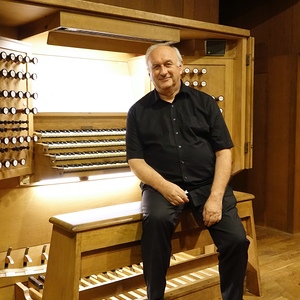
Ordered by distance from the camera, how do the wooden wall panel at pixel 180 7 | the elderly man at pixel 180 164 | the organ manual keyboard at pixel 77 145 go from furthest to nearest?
1. the wooden wall panel at pixel 180 7
2. the organ manual keyboard at pixel 77 145
3. the elderly man at pixel 180 164

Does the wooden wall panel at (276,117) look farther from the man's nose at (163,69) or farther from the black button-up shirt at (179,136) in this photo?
the man's nose at (163,69)

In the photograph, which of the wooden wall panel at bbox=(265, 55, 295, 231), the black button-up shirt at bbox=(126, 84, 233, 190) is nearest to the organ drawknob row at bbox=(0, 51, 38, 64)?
the black button-up shirt at bbox=(126, 84, 233, 190)

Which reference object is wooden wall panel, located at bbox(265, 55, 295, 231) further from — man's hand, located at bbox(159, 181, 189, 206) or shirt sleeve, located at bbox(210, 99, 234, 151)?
man's hand, located at bbox(159, 181, 189, 206)

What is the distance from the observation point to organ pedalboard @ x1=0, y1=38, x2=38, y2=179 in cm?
271

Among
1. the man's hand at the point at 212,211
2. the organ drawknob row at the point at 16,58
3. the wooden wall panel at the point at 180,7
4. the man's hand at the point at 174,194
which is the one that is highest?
the wooden wall panel at the point at 180,7

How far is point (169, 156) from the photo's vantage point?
241 centimetres

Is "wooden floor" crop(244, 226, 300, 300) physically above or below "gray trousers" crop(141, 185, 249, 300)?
below

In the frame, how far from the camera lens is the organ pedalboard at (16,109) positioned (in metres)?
2.71

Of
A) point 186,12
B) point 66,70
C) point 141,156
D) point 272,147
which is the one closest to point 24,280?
point 141,156

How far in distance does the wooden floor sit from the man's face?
5.01ft

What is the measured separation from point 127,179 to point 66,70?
3.14 feet

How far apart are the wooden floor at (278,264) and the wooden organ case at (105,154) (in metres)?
0.21

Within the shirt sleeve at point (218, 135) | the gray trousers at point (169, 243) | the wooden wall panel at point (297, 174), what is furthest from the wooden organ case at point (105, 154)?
the wooden wall panel at point (297, 174)

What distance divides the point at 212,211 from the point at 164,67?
809mm
